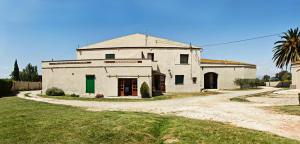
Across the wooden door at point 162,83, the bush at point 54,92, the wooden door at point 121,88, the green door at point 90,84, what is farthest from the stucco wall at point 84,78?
the wooden door at point 162,83

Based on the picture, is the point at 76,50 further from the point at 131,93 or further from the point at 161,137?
the point at 161,137

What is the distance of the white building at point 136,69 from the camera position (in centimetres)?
2805

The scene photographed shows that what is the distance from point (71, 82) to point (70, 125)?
20.8 metres

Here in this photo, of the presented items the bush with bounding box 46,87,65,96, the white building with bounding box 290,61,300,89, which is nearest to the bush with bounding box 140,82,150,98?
the bush with bounding box 46,87,65,96

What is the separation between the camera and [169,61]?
34750 mm

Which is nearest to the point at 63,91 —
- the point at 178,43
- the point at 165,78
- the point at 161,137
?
the point at 165,78

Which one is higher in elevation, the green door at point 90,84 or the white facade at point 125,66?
the white facade at point 125,66

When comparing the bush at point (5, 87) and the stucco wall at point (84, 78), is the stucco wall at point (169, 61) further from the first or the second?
the bush at point (5, 87)

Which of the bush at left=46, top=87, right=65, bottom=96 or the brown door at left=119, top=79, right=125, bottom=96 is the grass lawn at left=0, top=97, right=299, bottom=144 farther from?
the bush at left=46, top=87, right=65, bottom=96

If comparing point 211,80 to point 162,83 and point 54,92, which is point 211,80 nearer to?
point 162,83

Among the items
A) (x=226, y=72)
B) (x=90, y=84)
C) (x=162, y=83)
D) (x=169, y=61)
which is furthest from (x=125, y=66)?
(x=226, y=72)

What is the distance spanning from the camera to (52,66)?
99.0ft

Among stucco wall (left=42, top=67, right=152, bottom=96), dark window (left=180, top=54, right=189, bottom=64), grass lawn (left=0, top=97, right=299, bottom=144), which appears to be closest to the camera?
grass lawn (left=0, top=97, right=299, bottom=144)

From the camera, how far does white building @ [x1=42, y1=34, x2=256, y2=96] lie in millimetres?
28047
